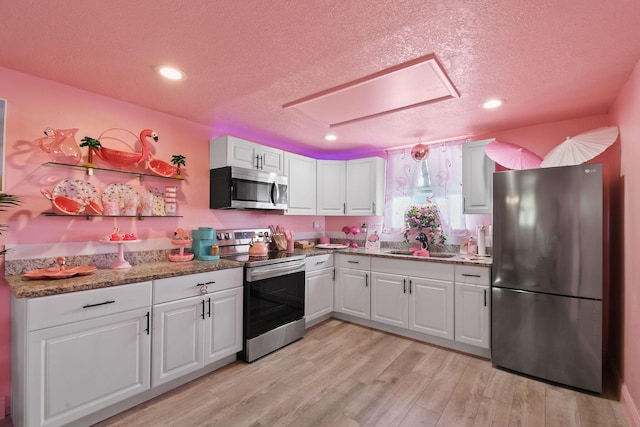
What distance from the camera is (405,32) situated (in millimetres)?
1636

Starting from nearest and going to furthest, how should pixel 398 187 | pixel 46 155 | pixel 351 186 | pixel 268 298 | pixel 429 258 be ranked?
pixel 46 155 → pixel 268 298 → pixel 429 258 → pixel 398 187 → pixel 351 186

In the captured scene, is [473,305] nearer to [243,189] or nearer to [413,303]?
[413,303]

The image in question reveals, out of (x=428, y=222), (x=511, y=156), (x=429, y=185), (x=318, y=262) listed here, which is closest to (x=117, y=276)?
(x=318, y=262)

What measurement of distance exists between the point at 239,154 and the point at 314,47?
1655 millimetres

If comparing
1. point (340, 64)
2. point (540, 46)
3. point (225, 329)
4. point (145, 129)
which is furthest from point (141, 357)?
point (540, 46)

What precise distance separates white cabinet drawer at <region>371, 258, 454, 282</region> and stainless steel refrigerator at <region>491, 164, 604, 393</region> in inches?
17.1

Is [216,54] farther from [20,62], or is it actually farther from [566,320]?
[566,320]

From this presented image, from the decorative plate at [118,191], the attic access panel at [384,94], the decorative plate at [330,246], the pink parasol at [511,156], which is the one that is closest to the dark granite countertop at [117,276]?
the decorative plate at [118,191]

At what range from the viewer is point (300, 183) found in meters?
3.95

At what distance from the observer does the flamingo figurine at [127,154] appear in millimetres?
2412

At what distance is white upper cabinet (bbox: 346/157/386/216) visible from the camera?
4004 millimetres

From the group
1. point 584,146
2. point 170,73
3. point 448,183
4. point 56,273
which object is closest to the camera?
point 56,273

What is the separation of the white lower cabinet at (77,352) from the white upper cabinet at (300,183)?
6.83 ft

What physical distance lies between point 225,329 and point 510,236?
2556 mm
